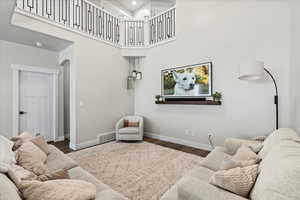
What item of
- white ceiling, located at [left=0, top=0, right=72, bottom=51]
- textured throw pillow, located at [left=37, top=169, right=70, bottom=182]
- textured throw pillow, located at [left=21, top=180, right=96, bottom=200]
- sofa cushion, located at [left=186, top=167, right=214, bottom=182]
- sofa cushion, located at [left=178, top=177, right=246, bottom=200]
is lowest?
sofa cushion, located at [left=186, top=167, right=214, bottom=182]

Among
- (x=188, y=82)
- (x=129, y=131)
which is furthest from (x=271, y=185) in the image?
(x=129, y=131)

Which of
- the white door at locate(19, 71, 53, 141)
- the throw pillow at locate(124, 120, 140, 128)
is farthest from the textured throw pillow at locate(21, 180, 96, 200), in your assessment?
the white door at locate(19, 71, 53, 141)

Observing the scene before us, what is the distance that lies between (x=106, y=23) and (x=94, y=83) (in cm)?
196

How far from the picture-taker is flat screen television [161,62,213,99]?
3.38m

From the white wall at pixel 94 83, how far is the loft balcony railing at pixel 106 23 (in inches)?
9.3

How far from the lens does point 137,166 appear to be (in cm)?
260

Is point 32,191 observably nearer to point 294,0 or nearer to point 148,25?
point 294,0

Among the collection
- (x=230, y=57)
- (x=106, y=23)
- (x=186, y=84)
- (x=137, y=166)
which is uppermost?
(x=106, y=23)

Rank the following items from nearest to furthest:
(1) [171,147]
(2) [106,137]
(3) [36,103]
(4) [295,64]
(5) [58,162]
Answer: (5) [58,162], (4) [295,64], (1) [171,147], (3) [36,103], (2) [106,137]

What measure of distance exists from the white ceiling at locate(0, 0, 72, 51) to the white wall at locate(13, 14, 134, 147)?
8.0 inches

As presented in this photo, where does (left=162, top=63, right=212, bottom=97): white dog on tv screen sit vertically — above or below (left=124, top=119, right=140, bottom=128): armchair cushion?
above

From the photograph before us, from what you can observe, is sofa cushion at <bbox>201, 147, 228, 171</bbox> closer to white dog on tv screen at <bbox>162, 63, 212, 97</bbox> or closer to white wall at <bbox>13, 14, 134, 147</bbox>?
white dog on tv screen at <bbox>162, 63, 212, 97</bbox>

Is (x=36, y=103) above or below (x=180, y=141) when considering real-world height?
above

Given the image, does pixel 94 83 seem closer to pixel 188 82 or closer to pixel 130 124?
pixel 130 124
